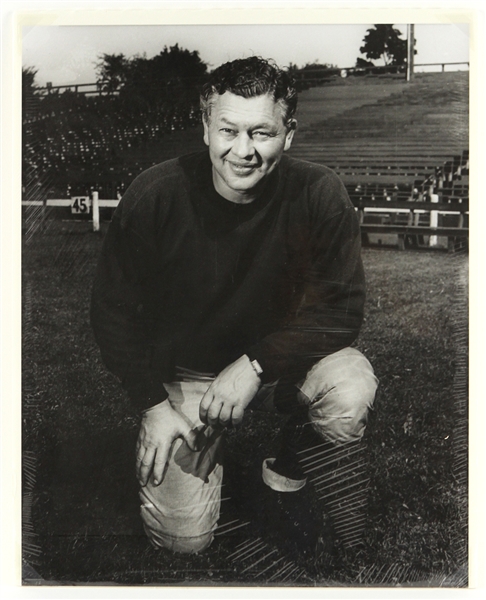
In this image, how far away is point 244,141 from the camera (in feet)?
6.29

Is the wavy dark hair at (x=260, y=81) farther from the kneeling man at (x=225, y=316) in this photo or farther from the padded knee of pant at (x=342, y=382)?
the padded knee of pant at (x=342, y=382)

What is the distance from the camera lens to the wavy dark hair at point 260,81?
1904 mm

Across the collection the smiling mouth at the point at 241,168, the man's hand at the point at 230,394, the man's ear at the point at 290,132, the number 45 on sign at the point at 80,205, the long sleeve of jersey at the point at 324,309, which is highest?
the man's ear at the point at 290,132

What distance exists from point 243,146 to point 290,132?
147mm

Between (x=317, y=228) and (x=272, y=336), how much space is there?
358mm

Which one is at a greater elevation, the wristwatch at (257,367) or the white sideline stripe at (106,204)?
the white sideline stripe at (106,204)

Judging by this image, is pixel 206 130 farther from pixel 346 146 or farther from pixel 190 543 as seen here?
pixel 190 543

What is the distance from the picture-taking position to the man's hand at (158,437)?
6.48 feet

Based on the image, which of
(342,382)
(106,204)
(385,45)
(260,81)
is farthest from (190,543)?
(385,45)

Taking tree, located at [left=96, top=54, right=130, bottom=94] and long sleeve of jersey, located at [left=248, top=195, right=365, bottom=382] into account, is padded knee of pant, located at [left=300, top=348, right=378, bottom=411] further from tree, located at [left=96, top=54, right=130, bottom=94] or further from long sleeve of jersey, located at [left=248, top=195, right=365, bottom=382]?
tree, located at [left=96, top=54, right=130, bottom=94]

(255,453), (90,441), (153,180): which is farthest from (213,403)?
(153,180)

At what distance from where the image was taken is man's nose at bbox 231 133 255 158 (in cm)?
192

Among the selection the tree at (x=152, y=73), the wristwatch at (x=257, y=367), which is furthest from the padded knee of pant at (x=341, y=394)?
the tree at (x=152, y=73)
